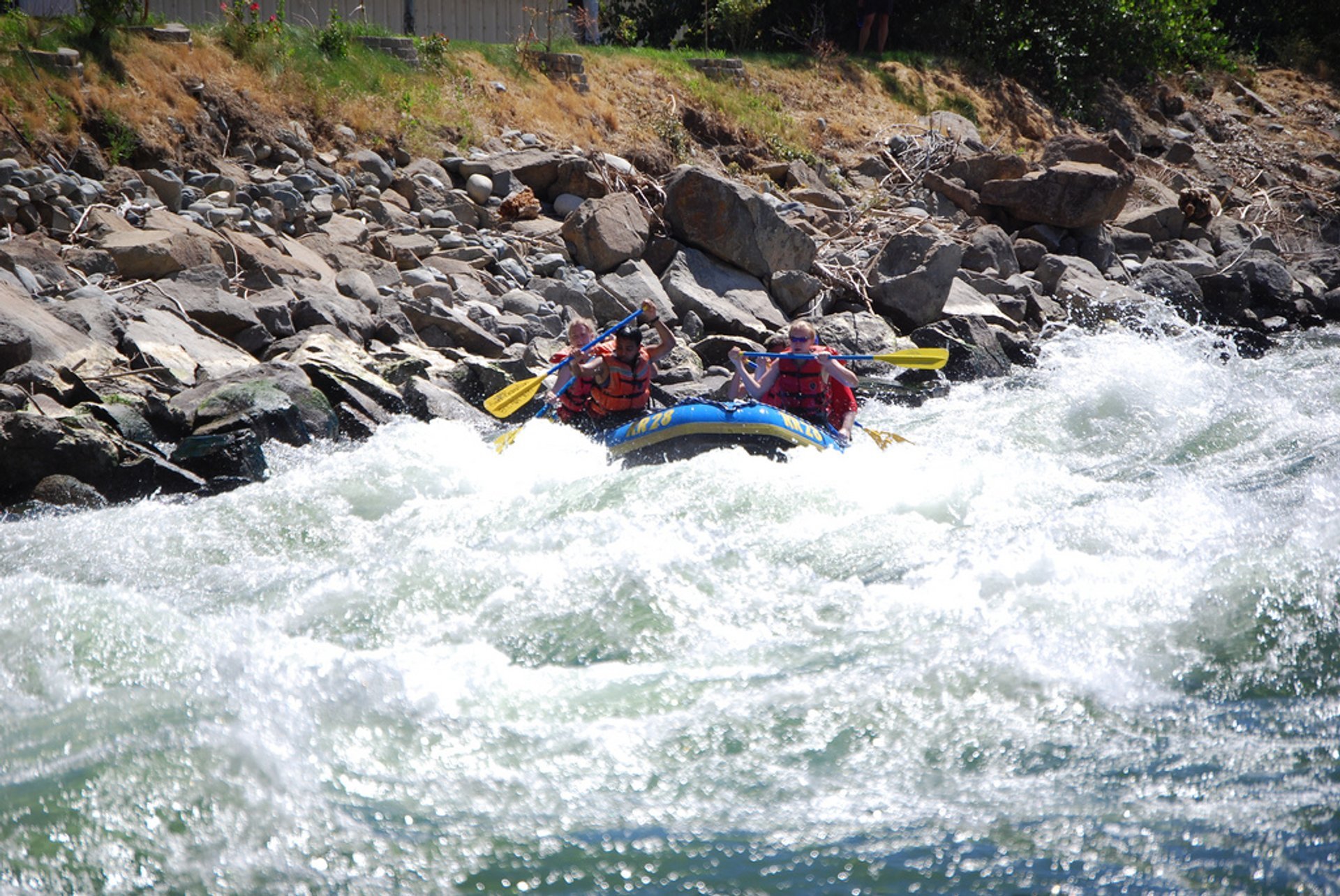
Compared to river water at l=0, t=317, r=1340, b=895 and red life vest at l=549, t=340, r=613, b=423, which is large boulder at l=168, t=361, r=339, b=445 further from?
red life vest at l=549, t=340, r=613, b=423

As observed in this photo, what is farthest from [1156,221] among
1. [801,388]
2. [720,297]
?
[801,388]

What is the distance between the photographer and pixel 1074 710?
3.77m

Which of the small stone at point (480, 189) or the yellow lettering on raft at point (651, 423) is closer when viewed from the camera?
the yellow lettering on raft at point (651, 423)

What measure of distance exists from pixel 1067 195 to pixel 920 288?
11.0ft

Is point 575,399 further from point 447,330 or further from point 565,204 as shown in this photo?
point 565,204

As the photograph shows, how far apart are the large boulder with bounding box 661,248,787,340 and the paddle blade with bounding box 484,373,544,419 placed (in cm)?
265

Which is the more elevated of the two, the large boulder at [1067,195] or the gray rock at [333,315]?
the large boulder at [1067,195]

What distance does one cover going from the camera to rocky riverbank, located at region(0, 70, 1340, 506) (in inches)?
269

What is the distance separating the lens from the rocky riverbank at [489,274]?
6.84m

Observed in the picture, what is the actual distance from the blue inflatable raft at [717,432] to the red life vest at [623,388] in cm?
60

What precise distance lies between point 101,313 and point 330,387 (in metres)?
1.48

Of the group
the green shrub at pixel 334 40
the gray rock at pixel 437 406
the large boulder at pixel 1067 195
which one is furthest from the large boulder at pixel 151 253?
the large boulder at pixel 1067 195

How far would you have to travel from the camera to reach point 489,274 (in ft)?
33.0

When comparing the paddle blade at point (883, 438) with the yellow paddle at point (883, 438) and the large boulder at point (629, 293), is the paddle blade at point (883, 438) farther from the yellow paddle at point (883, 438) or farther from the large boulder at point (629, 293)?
the large boulder at point (629, 293)
